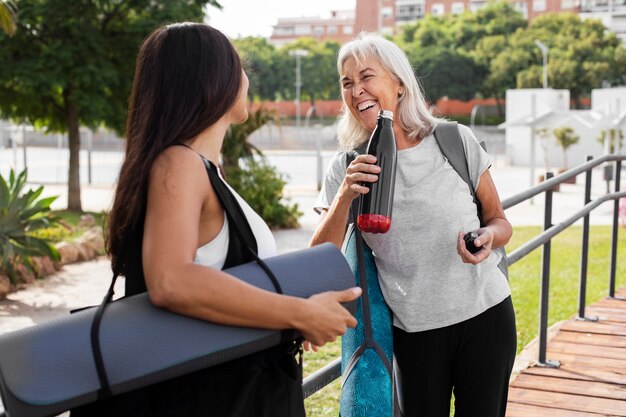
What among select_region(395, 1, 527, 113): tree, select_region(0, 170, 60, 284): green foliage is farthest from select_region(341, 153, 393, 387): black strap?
select_region(395, 1, 527, 113): tree

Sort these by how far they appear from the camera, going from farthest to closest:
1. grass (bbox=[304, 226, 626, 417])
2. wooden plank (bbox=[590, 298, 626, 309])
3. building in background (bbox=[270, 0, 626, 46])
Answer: building in background (bbox=[270, 0, 626, 46]) < grass (bbox=[304, 226, 626, 417]) < wooden plank (bbox=[590, 298, 626, 309])

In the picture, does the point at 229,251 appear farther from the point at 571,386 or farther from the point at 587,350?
the point at 587,350

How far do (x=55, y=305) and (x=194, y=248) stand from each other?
859cm

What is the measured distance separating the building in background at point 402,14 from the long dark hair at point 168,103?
2947 inches

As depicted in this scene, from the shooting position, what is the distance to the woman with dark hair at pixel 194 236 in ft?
4.79

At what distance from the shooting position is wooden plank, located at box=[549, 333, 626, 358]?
4480 millimetres

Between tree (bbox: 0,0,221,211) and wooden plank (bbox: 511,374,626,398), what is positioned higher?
tree (bbox: 0,0,221,211)

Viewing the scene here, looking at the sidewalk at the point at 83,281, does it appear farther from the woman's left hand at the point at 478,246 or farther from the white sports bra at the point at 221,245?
the woman's left hand at the point at 478,246

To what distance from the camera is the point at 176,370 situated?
1474 millimetres

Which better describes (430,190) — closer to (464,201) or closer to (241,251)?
(464,201)

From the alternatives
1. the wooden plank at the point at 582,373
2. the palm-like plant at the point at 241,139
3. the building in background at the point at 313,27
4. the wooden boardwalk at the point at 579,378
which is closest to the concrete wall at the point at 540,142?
the palm-like plant at the point at 241,139

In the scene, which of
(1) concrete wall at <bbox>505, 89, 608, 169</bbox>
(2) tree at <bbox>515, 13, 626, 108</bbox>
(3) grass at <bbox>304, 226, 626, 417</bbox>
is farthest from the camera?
(2) tree at <bbox>515, 13, 626, 108</bbox>

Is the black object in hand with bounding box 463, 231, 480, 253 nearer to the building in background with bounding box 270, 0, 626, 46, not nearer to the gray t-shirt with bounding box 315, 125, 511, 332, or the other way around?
the gray t-shirt with bounding box 315, 125, 511, 332

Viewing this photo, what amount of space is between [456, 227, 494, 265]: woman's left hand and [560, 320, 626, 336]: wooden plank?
3047 millimetres
